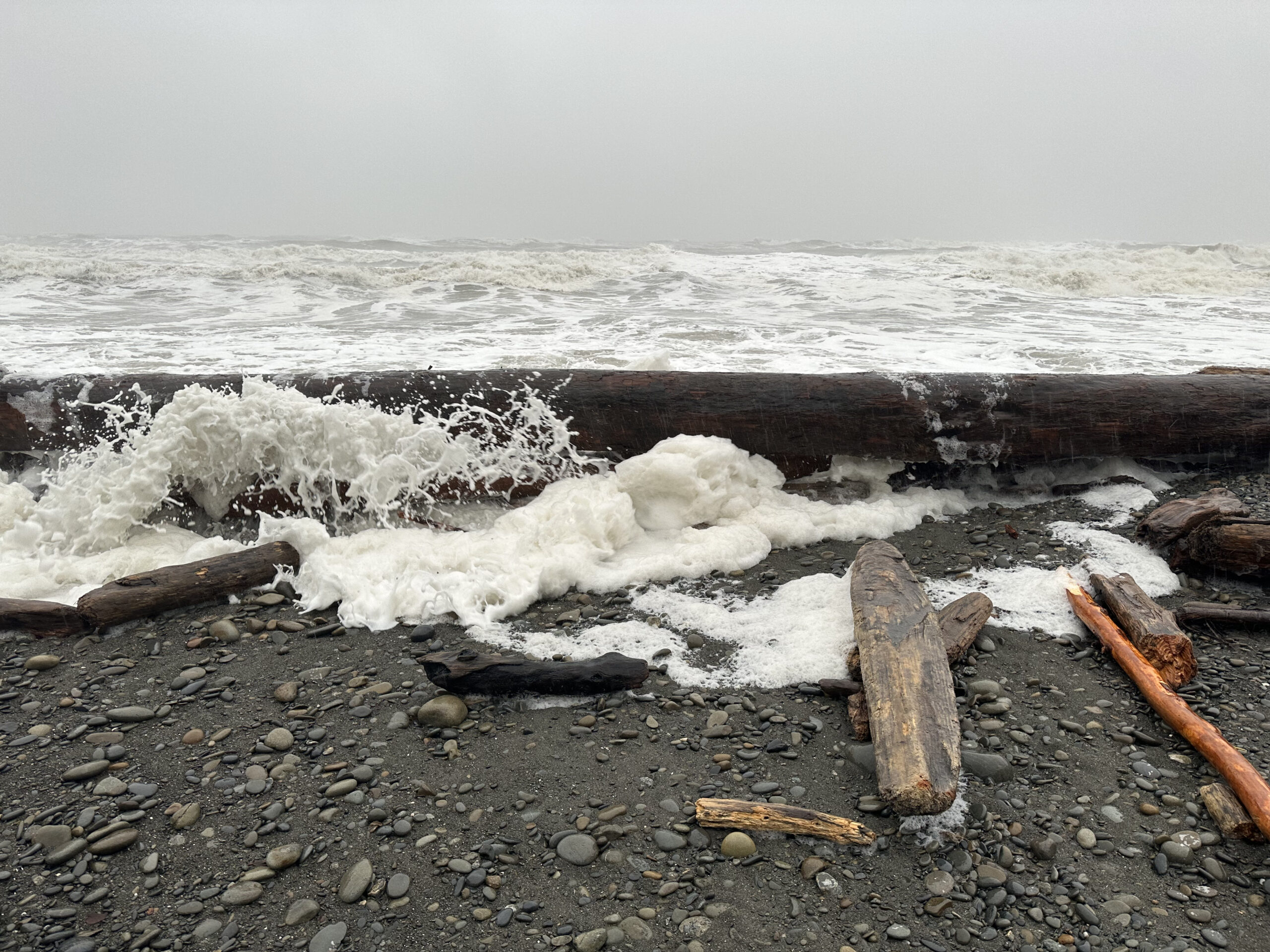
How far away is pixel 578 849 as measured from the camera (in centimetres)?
210

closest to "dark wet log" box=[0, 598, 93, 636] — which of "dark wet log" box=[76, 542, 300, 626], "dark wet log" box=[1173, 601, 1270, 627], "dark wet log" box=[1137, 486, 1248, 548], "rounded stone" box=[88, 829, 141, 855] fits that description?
"dark wet log" box=[76, 542, 300, 626]

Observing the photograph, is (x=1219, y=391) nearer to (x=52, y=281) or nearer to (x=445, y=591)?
(x=445, y=591)

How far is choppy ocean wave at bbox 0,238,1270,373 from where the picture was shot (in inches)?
288

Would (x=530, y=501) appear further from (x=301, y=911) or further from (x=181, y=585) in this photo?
(x=301, y=911)

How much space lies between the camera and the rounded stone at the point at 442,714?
8.64 feet

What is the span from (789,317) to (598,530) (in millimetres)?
7221

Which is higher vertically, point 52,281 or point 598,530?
point 52,281

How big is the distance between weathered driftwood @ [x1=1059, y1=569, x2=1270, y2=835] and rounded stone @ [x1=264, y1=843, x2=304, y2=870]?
2.61 meters

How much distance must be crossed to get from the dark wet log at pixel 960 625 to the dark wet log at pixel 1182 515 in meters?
1.21

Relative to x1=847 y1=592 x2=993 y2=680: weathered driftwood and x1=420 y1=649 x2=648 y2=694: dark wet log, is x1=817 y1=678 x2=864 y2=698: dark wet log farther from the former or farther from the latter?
x1=420 y1=649 x2=648 y2=694: dark wet log

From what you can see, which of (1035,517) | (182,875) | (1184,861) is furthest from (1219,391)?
(182,875)

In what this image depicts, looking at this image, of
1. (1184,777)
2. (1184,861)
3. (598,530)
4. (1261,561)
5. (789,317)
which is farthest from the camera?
(789,317)

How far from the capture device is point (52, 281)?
14992 mm

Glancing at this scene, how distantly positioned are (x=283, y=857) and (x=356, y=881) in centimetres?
24
